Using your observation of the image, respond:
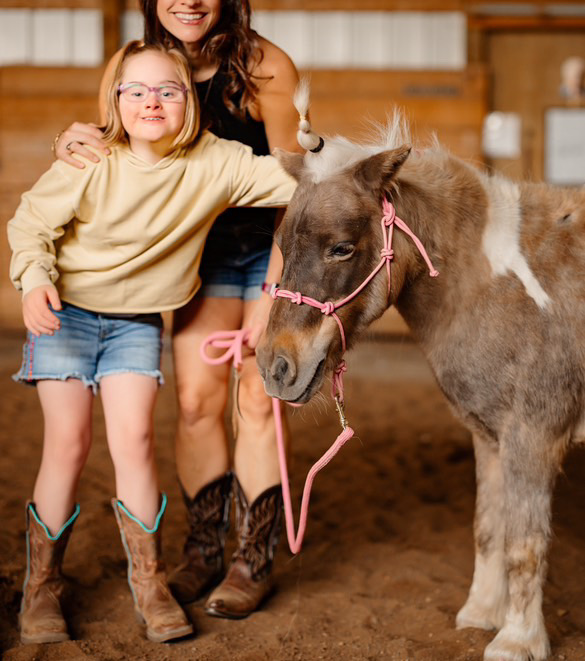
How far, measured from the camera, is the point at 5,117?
7.22 metres

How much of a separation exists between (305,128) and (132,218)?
49 centimetres

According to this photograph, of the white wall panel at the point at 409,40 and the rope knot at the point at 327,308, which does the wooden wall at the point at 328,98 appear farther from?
the rope knot at the point at 327,308

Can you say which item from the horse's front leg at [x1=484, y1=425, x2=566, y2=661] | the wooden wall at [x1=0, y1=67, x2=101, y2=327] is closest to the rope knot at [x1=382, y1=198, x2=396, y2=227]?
the horse's front leg at [x1=484, y1=425, x2=566, y2=661]

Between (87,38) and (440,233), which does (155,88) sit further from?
(87,38)

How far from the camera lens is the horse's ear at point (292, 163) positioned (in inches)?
75.8

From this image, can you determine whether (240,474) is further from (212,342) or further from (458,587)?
(458,587)

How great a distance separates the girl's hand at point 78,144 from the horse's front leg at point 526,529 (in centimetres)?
120

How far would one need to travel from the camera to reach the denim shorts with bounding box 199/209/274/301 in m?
2.32

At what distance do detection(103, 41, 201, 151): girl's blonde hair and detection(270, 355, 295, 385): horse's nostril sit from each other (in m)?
0.64

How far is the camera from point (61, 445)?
2113mm

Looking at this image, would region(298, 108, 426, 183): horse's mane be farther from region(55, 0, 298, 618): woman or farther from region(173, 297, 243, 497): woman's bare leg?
region(173, 297, 243, 497): woman's bare leg

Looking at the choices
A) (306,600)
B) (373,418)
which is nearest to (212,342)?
(306,600)

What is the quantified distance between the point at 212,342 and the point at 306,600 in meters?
0.79

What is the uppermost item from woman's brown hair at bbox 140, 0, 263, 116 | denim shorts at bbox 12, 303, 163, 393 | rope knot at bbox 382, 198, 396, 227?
woman's brown hair at bbox 140, 0, 263, 116
